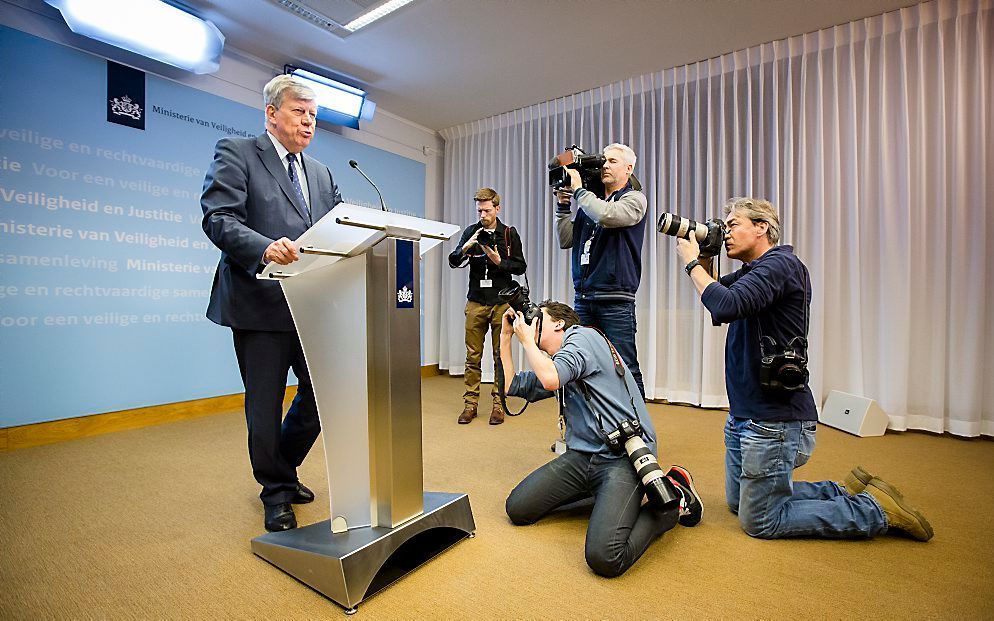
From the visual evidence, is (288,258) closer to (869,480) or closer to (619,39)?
(869,480)

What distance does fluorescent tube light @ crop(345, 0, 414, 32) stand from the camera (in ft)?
10.9

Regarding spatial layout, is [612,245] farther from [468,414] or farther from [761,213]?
[468,414]

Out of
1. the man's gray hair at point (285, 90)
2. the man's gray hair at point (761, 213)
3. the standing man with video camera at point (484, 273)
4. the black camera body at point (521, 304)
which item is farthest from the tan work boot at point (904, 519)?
the man's gray hair at point (285, 90)

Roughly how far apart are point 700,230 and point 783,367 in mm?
579

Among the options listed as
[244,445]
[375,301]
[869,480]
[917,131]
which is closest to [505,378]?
[375,301]

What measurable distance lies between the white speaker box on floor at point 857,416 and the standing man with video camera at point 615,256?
1710 mm

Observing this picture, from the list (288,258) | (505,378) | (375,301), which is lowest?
(505,378)

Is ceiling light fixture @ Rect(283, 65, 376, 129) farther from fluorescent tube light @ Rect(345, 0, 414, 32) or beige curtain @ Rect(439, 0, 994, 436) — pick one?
beige curtain @ Rect(439, 0, 994, 436)

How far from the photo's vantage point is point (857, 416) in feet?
10.9

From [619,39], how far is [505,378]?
3.00 meters

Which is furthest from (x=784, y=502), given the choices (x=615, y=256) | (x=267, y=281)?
(x=267, y=281)

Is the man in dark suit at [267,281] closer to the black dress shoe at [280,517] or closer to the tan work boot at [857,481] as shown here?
the black dress shoe at [280,517]

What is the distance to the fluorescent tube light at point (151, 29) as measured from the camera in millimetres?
2961

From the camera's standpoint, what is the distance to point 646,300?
4477mm
